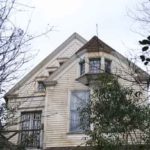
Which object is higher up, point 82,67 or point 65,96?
point 82,67

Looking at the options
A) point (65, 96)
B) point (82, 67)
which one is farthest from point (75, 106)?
point (82, 67)

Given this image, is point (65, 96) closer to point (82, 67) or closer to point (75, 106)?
point (75, 106)

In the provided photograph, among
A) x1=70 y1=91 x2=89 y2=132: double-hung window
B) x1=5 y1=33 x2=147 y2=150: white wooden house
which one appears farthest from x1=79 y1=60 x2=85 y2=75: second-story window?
x1=70 y1=91 x2=89 y2=132: double-hung window

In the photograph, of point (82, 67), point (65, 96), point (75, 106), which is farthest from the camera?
point (82, 67)

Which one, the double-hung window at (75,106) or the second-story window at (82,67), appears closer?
the double-hung window at (75,106)

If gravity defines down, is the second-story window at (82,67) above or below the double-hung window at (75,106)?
above

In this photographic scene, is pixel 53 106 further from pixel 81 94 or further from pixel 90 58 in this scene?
pixel 90 58

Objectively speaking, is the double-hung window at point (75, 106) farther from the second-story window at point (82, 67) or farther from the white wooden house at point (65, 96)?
the second-story window at point (82, 67)

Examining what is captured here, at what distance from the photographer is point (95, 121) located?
15.6 meters

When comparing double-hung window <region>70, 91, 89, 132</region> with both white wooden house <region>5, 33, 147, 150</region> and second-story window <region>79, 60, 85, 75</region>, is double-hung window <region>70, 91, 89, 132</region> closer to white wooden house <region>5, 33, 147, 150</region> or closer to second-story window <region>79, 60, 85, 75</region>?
white wooden house <region>5, 33, 147, 150</region>

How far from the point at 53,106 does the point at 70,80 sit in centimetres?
186

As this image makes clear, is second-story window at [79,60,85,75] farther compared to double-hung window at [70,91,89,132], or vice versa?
second-story window at [79,60,85,75]

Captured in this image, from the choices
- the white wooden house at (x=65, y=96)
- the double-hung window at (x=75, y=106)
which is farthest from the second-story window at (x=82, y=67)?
the double-hung window at (x=75, y=106)

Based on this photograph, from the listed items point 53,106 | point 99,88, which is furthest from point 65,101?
point 99,88
